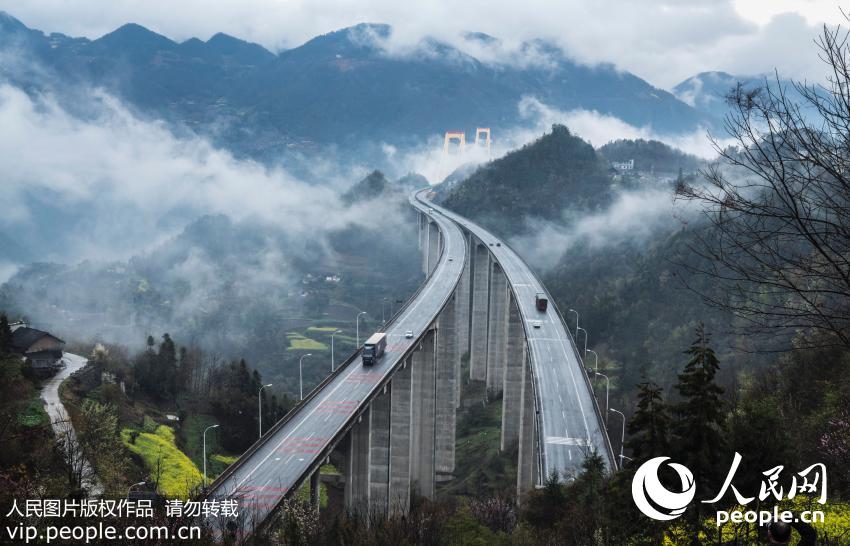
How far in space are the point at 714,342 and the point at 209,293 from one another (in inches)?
4456

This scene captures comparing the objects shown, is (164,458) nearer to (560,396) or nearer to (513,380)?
(560,396)

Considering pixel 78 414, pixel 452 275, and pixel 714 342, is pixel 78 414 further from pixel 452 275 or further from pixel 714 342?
pixel 714 342

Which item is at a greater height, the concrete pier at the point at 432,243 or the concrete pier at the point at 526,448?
the concrete pier at the point at 432,243

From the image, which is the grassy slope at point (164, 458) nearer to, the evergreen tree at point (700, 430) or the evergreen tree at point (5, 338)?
the evergreen tree at point (5, 338)

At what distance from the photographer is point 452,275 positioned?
9419cm

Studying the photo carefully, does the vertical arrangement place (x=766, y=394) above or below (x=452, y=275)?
below

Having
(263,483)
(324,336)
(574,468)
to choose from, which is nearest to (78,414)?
(263,483)

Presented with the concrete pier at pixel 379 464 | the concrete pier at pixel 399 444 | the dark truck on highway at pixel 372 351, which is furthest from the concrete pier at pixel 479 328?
the concrete pier at pixel 379 464

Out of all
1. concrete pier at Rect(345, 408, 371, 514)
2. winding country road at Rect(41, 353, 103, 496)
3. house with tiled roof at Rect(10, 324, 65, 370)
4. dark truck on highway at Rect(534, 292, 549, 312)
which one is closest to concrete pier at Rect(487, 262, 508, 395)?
dark truck on highway at Rect(534, 292, 549, 312)

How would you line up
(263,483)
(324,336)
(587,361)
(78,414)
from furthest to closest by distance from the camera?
(324,336)
(587,361)
(78,414)
(263,483)

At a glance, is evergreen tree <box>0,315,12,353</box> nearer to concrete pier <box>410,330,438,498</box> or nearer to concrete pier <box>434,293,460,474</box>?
concrete pier <box>410,330,438,498</box>

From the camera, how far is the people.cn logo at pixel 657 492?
18375 millimetres

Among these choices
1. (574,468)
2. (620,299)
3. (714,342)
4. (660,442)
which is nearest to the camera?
(660,442)

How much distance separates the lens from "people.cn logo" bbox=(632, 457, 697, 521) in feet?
60.3
